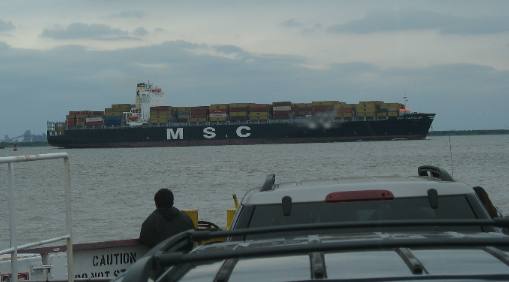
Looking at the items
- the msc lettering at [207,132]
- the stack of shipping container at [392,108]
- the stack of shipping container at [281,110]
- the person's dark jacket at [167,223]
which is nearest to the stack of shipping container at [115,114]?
the msc lettering at [207,132]

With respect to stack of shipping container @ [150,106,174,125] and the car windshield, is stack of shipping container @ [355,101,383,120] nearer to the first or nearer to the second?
stack of shipping container @ [150,106,174,125]

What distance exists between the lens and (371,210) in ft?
15.2

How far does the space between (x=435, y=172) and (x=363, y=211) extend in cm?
118

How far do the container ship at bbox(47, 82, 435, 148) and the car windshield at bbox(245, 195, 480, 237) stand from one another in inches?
4560

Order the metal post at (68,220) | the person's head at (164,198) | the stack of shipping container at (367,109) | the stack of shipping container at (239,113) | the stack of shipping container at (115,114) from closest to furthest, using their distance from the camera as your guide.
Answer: the metal post at (68,220) → the person's head at (164,198) → the stack of shipping container at (367,109) → the stack of shipping container at (239,113) → the stack of shipping container at (115,114)

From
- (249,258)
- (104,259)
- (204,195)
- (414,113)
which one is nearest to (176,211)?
(104,259)

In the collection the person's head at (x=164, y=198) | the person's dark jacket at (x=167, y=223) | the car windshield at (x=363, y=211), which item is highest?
the car windshield at (x=363, y=211)

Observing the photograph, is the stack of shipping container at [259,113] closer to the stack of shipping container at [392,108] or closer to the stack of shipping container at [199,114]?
the stack of shipping container at [199,114]

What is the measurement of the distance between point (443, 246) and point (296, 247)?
402 mm

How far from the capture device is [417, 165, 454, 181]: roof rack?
5.10 m

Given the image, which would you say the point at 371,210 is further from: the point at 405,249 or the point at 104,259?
the point at 104,259

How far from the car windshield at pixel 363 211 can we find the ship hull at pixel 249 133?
116 m

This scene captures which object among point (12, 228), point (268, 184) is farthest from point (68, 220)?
point (268, 184)

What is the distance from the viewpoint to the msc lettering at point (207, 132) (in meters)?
125
